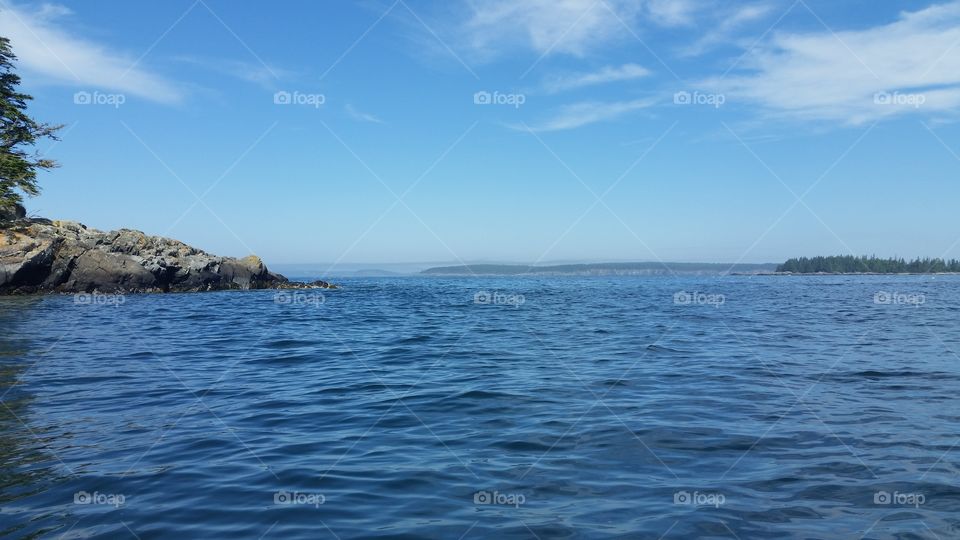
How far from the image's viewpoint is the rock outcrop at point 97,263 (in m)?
43.9

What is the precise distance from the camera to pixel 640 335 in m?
23.7

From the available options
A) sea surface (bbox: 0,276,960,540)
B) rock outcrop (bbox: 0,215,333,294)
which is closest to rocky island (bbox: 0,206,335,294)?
rock outcrop (bbox: 0,215,333,294)

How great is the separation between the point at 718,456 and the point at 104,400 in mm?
11474

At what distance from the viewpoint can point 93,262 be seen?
47781 mm

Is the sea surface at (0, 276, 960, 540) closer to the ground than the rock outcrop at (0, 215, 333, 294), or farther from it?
closer to the ground

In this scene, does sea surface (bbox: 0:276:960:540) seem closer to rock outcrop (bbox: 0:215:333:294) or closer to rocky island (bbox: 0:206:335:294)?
rock outcrop (bbox: 0:215:333:294)

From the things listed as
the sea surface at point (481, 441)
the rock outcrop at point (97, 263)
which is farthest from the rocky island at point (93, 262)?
the sea surface at point (481, 441)

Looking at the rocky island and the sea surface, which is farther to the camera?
the rocky island

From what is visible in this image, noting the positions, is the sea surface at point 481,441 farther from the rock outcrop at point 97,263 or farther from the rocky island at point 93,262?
the rocky island at point 93,262

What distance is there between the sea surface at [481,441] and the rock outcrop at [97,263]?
95.6ft

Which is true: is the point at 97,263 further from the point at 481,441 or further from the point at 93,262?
the point at 481,441

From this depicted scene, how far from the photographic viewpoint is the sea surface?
661cm

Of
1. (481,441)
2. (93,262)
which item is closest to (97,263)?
(93,262)

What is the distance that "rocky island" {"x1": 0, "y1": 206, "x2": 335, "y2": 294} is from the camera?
43938 mm
